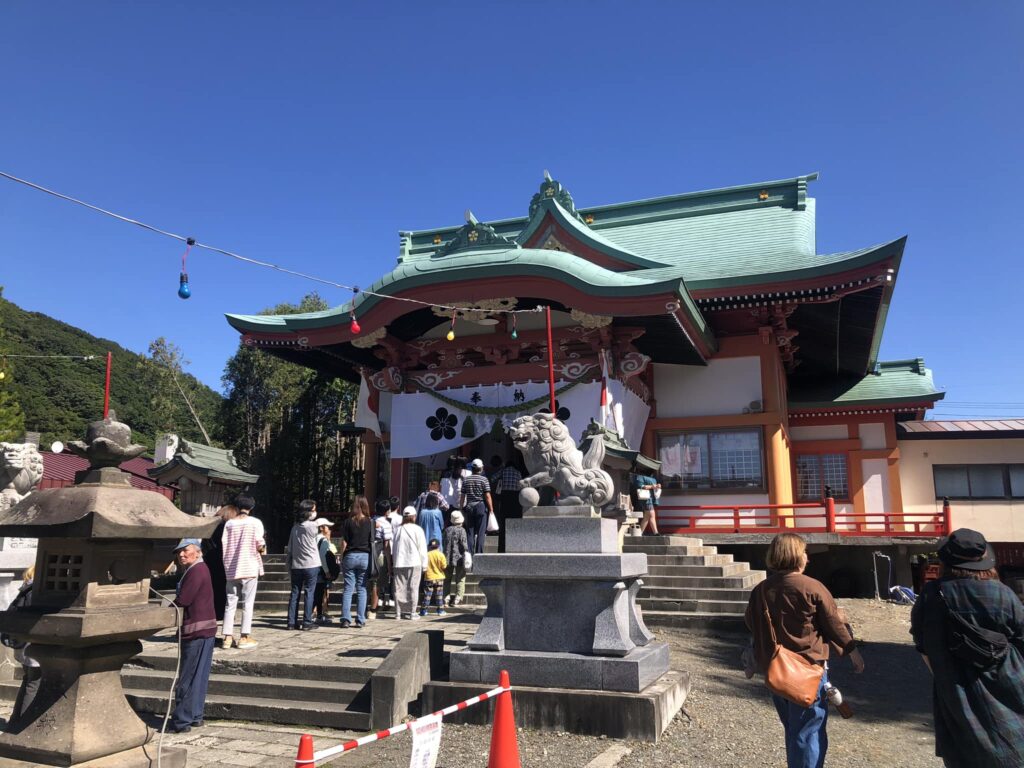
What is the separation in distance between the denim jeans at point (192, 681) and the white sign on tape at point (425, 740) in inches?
120

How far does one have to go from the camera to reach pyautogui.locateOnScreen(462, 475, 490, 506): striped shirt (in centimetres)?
1109

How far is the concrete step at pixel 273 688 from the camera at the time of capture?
6.53 meters

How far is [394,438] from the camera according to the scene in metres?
15.6

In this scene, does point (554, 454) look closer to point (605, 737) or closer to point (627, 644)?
point (627, 644)

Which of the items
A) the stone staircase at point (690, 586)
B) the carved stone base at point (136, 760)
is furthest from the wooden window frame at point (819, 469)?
the carved stone base at point (136, 760)

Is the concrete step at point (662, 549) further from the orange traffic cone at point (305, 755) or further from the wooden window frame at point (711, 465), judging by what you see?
the orange traffic cone at point (305, 755)

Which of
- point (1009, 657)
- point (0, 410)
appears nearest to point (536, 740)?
point (1009, 657)

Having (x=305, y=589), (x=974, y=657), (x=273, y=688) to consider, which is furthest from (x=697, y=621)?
(x=974, y=657)

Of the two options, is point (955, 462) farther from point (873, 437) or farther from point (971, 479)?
point (873, 437)

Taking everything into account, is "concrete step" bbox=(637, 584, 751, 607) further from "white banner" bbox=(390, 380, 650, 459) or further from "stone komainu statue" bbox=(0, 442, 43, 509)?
"stone komainu statue" bbox=(0, 442, 43, 509)

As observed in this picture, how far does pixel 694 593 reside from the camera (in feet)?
34.4

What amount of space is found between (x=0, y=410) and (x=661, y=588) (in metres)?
24.4

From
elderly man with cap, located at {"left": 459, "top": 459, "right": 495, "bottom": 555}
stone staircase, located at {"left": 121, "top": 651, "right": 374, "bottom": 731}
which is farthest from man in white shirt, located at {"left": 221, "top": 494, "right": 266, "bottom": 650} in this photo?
elderly man with cap, located at {"left": 459, "top": 459, "right": 495, "bottom": 555}

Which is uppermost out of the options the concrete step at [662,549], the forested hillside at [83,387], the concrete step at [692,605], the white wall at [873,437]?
the forested hillside at [83,387]
